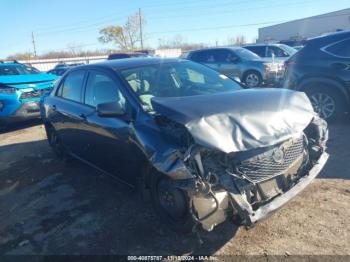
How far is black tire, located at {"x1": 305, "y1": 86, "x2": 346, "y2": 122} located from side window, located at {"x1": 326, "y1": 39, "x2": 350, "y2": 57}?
64 cm

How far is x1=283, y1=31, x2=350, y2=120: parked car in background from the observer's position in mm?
6492

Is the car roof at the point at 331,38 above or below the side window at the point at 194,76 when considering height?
above

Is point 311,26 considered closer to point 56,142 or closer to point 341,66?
point 341,66

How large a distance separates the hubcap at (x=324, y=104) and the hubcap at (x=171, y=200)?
4.64 m

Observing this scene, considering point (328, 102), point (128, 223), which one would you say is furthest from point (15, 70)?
point (328, 102)

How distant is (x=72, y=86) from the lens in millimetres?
5184

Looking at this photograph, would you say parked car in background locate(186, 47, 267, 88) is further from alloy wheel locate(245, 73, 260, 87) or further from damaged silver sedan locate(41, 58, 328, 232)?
damaged silver sedan locate(41, 58, 328, 232)

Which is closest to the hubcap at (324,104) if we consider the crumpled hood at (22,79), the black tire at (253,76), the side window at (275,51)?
the black tire at (253,76)

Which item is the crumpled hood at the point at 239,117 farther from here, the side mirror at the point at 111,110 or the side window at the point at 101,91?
the side window at the point at 101,91

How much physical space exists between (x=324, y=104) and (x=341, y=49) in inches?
42.9

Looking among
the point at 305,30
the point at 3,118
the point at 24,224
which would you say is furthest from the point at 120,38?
the point at 24,224

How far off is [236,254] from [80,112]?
282 centimetres

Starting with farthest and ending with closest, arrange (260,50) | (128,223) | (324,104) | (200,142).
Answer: (260,50) < (324,104) < (128,223) < (200,142)

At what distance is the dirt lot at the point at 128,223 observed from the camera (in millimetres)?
3213
